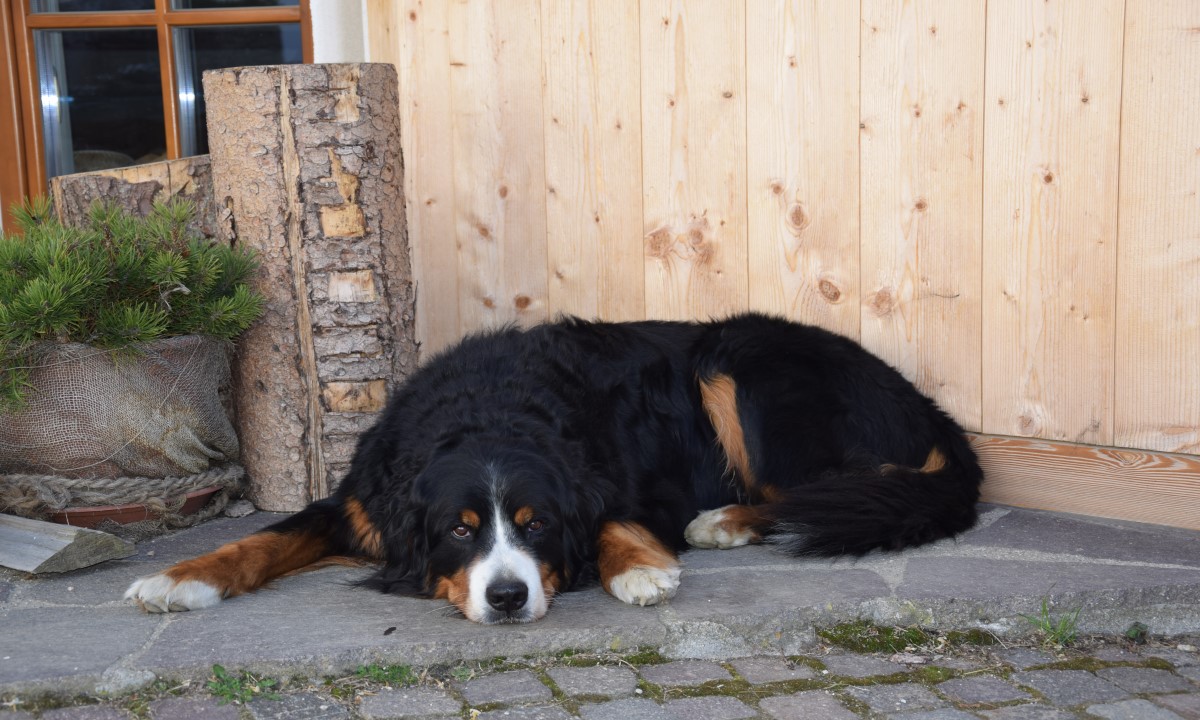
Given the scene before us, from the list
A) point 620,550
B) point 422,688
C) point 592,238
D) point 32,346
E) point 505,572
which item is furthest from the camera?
point 592,238

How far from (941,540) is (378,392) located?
Answer: 183 cm

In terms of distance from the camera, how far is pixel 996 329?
3.74m

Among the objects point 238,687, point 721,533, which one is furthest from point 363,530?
point 721,533

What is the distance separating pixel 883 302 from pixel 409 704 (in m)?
2.22

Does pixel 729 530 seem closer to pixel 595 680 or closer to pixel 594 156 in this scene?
pixel 595 680

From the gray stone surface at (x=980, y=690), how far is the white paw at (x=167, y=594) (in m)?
1.77

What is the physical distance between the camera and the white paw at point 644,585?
2.87 m

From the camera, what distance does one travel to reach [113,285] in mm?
3527

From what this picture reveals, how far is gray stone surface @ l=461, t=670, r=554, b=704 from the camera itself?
245 cm

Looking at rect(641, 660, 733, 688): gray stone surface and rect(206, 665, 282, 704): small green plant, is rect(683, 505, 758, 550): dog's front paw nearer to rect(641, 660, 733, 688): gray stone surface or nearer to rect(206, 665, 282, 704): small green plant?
rect(641, 660, 733, 688): gray stone surface

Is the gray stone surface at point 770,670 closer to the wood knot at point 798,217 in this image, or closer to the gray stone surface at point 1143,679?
the gray stone surface at point 1143,679

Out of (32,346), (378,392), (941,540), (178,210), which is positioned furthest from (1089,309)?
(32,346)

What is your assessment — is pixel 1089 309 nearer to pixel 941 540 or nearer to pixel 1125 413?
pixel 1125 413

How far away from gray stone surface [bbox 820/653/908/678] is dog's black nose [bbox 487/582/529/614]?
0.71 m
